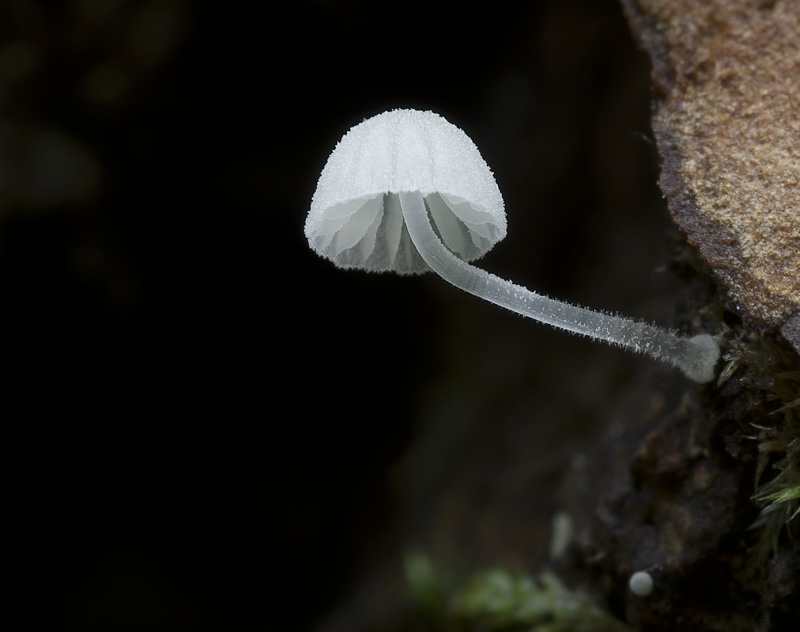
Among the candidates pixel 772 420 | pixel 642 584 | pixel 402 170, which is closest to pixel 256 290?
pixel 402 170

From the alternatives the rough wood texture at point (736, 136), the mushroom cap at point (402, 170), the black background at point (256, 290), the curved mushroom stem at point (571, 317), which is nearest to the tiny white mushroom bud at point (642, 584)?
the curved mushroom stem at point (571, 317)

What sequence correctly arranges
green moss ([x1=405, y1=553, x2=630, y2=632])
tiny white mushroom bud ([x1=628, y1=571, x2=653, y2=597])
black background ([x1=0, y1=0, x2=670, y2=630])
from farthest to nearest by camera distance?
1. black background ([x1=0, y1=0, x2=670, y2=630])
2. green moss ([x1=405, y1=553, x2=630, y2=632])
3. tiny white mushroom bud ([x1=628, y1=571, x2=653, y2=597])

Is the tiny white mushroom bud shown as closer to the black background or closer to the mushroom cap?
the mushroom cap

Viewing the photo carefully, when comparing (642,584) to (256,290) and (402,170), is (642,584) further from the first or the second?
(256,290)

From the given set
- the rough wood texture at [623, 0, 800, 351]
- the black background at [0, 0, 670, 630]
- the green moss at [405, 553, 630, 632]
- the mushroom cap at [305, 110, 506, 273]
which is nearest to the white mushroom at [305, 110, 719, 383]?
the mushroom cap at [305, 110, 506, 273]

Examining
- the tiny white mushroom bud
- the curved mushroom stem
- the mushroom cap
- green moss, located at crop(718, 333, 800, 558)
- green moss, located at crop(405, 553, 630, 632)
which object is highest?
the mushroom cap

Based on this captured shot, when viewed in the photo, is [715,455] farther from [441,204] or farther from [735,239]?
[441,204]
